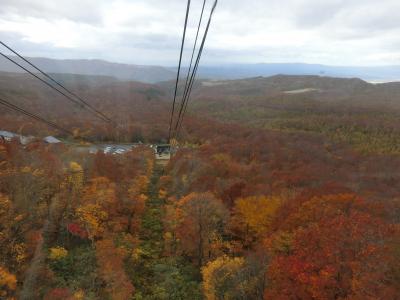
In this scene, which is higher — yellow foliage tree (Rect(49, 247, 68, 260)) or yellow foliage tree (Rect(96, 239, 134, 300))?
yellow foliage tree (Rect(96, 239, 134, 300))

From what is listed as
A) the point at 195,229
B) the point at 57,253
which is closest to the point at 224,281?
the point at 195,229

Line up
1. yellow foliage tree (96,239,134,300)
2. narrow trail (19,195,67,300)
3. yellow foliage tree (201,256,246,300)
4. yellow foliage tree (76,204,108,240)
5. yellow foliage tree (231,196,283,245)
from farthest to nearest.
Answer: yellow foliage tree (76,204,108,240)
yellow foliage tree (231,196,283,245)
yellow foliage tree (96,239,134,300)
narrow trail (19,195,67,300)
yellow foliage tree (201,256,246,300)

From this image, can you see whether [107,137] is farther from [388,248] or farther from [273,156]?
[388,248]

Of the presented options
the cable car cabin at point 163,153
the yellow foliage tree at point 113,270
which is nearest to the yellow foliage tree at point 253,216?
the yellow foliage tree at point 113,270

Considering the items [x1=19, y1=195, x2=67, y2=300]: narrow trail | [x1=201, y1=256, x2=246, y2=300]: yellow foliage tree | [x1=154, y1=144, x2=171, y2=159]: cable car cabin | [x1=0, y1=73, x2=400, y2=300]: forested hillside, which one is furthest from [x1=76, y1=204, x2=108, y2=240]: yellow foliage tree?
[x1=154, y1=144, x2=171, y2=159]: cable car cabin

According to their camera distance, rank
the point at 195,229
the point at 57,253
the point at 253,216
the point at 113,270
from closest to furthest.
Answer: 1. the point at 113,270
2. the point at 57,253
3. the point at 195,229
4. the point at 253,216

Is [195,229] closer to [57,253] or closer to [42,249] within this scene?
[57,253]

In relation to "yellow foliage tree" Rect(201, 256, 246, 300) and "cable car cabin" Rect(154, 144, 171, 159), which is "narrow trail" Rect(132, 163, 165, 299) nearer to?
"yellow foliage tree" Rect(201, 256, 246, 300)

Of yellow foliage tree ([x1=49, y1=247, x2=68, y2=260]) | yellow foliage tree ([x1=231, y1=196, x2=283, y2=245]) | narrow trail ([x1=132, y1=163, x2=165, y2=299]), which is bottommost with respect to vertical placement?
narrow trail ([x1=132, y1=163, x2=165, y2=299])

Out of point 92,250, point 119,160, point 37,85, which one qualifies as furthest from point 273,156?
point 37,85
